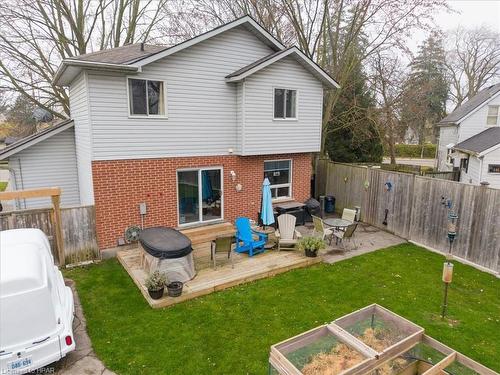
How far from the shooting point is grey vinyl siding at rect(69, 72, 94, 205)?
900cm

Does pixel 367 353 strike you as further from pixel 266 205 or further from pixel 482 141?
pixel 482 141

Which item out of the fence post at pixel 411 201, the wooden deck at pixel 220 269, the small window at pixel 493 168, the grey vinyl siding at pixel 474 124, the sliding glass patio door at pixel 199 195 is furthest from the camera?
the grey vinyl siding at pixel 474 124

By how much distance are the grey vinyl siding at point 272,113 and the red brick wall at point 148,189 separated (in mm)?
879

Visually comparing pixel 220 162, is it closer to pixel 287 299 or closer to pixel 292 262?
pixel 292 262

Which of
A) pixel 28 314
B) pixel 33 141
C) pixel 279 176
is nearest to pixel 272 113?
pixel 279 176

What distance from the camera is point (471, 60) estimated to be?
3947cm

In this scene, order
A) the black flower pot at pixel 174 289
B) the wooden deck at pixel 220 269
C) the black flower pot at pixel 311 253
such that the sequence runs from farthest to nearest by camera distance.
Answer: the black flower pot at pixel 311 253, the wooden deck at pixel 220 269, the black flower pot at pixel 174 289

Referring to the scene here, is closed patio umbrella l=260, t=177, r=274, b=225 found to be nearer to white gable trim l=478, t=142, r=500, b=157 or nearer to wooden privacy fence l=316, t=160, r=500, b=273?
wooden privacy fence l=316, t=160, r=500, b=273

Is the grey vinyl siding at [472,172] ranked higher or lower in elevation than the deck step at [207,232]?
higher

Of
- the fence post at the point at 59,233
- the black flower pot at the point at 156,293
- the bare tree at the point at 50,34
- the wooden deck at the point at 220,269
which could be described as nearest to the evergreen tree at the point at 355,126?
the wooden deck at the point at 220,269

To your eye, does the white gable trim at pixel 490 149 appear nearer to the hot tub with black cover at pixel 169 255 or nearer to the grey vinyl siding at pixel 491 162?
the grey vinyl siding at pixel 491 162

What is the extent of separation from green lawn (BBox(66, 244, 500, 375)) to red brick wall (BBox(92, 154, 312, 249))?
4.57 feet

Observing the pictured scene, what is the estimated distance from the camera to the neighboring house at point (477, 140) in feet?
57.9

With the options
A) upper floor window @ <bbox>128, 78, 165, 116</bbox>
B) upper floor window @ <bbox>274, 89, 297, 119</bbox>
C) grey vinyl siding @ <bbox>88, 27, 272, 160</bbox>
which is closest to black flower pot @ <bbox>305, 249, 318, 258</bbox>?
grey vinyl siding @ <bbox>88, 27, 272, 160</bbox>
